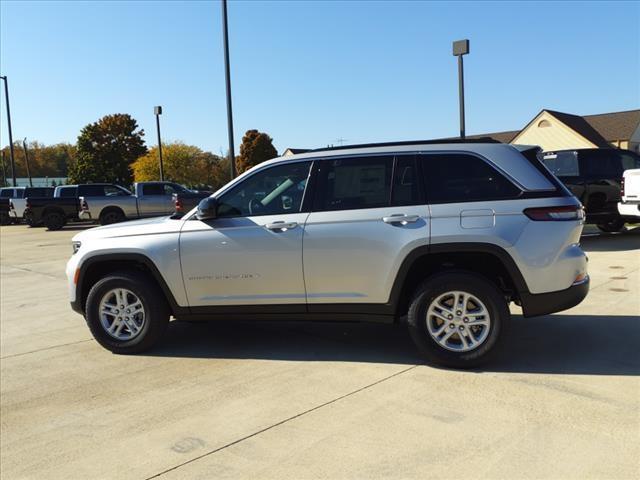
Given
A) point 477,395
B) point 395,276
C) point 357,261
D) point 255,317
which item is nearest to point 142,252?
point 255,317

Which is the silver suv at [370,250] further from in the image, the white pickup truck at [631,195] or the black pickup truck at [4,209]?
the black pickup truck at [4,209]

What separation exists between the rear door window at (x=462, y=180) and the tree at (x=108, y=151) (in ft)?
237

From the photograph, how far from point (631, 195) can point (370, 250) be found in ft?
27.3

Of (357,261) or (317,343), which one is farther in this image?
Answer: (317,343)

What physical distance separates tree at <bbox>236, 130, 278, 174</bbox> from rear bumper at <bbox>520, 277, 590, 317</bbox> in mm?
76361

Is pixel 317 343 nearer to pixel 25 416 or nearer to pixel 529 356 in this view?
pixel 529 356

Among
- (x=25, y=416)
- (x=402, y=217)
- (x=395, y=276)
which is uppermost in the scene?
(x=402, y=217)

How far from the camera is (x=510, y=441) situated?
3168mm

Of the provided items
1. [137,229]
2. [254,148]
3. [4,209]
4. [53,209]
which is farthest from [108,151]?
[137,229]

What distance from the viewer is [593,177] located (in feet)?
38.1

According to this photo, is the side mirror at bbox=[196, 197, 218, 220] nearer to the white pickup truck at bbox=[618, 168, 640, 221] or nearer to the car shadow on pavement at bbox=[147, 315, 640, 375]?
the car shadow on pavement at bbox=[147, 315, 640, 375]

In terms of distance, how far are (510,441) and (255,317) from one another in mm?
2402

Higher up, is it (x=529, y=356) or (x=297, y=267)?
(x=297, y=267)

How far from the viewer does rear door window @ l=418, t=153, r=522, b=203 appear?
4312 millimetres
